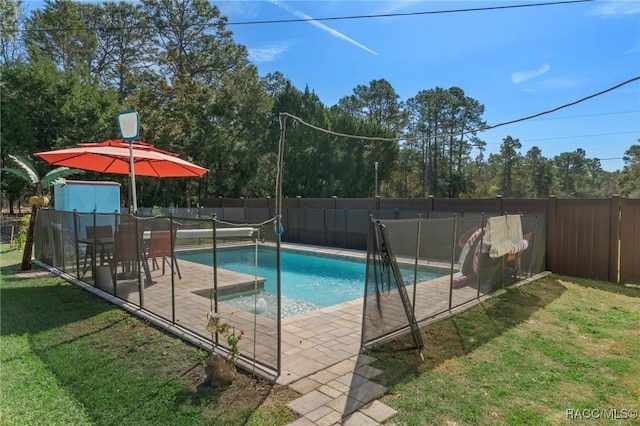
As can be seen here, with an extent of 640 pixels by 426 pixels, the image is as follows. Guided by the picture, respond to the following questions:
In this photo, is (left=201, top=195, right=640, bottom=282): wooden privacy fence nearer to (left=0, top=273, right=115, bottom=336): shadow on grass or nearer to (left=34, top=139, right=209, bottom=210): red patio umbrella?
(left=34, top=139, right=209, bottom=210): red patio umbrella

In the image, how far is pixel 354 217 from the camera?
11.5 metres

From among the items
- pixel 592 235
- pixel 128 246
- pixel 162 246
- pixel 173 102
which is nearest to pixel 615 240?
pixel 592 235

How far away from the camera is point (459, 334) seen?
404 centimetres

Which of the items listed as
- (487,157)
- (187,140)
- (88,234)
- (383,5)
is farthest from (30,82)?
(487,157)

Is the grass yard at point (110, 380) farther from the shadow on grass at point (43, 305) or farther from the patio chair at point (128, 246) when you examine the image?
the patio chair at point (128, 246)

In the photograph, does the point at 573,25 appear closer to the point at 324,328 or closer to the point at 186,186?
the point at 324,328

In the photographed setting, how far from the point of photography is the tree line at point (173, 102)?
684 inches

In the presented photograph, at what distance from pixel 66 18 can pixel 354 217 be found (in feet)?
71.0

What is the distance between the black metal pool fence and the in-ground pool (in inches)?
2.7

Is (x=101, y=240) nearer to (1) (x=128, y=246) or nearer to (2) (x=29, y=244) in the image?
(1) (x=128, y=246)

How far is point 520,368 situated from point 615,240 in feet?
17.3

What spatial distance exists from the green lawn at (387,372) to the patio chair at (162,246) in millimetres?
736

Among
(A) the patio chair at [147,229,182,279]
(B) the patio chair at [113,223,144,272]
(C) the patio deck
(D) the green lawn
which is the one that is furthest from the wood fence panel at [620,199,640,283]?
(B) the patio chair at [113,223,144,272]

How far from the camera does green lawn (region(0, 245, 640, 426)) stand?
8.17 feet
